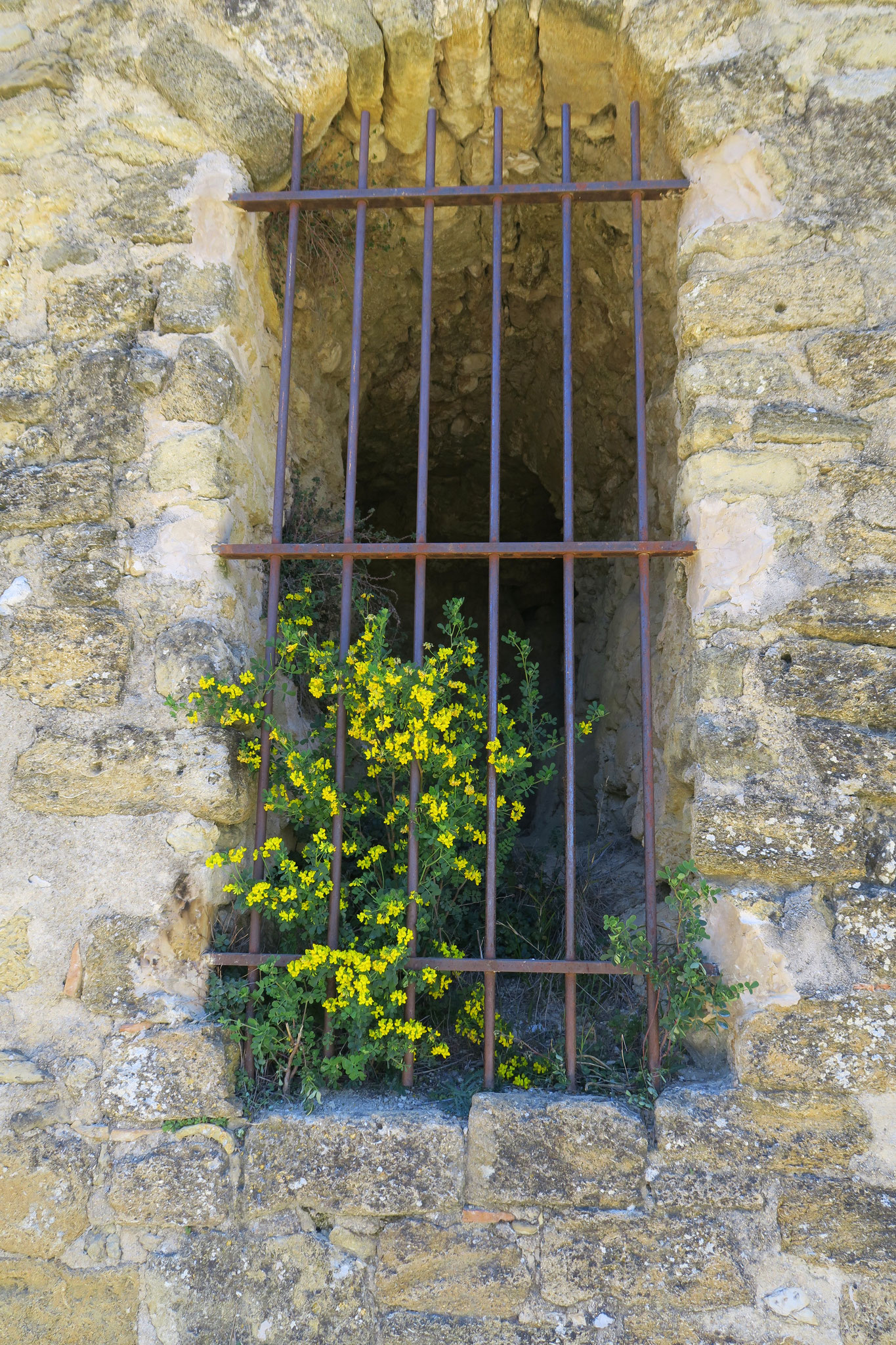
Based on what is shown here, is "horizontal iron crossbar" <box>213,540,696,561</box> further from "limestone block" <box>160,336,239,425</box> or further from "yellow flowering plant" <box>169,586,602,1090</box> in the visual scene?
"limestone block" <box>160,336,239,425</box>

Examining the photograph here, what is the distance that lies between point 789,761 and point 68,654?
154 centimetres

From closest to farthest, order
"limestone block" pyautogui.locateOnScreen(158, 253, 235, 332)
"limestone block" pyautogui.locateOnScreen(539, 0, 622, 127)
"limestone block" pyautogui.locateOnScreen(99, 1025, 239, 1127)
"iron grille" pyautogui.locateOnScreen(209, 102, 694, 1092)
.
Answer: "limestone block" pyautogui.locateOnScreen(99, 1025, 239, 1127) < "iron grille" pyautogui.locateOnScreen(209, 102, 694, 1092) < "limestone block" pyautogui.locateOnScreen(158, 253, 235, 332) < "limestone block" pyautogui.locateOnScreen(539, 0, 622, 127)

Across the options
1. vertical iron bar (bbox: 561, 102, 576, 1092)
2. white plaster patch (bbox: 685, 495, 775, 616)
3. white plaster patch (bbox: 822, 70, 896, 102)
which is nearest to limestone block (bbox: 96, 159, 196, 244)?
vertical iron bar (bbox: 561, 102, 576, 1092)

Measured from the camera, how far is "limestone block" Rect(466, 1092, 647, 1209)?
174 centimetres

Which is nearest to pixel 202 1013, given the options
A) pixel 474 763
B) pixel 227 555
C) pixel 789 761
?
pixel 474 763

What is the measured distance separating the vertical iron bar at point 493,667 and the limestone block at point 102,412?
82 cm

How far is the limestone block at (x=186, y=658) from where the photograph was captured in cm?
199

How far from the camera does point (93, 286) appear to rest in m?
2.18

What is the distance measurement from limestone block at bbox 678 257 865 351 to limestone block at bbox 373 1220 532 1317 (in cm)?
192

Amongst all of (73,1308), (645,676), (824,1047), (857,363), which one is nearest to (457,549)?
(645,676)

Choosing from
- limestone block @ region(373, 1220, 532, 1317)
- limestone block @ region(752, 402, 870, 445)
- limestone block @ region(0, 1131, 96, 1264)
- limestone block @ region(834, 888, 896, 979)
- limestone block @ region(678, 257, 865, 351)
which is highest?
limestone block @ region(678, 257, 865, 351)

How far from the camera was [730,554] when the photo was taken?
1.98 m

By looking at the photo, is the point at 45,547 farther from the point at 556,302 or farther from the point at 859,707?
the point at 556,302

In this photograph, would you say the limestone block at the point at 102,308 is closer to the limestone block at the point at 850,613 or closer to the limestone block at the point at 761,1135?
the limestone block at the point at 850,613
